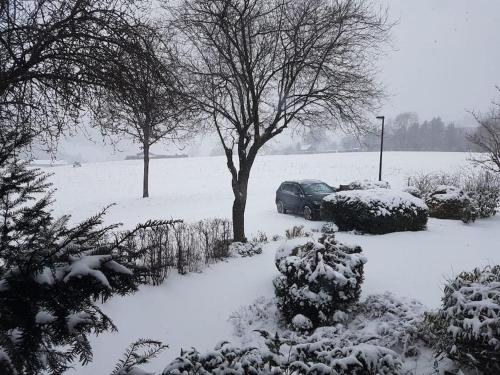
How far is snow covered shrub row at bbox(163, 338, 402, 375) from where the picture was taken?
2.20m

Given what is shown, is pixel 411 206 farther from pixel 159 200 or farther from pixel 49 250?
pixel 159 200

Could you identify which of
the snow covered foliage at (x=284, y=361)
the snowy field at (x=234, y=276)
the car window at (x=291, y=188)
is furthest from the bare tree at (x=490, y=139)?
the snow covered foliage at (x=284, y=361)

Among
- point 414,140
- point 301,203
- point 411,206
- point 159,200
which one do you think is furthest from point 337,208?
point 414,140

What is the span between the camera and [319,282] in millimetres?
5715

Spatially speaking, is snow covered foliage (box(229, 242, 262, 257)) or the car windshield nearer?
snow covered foliage (box(229, 242, 262, 257))

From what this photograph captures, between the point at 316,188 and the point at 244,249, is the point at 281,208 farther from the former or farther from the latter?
the point at 244,249

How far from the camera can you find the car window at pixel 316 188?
623 inches

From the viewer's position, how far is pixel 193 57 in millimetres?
10453

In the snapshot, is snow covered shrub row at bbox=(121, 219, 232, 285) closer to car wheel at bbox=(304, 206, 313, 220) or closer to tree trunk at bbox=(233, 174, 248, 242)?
tree trunk at bbox=(233, 174, 248, 242)

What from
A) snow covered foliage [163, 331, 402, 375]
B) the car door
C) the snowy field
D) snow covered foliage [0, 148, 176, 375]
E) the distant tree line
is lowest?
the snowy field

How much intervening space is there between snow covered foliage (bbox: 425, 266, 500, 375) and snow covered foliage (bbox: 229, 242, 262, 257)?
567 centimetres

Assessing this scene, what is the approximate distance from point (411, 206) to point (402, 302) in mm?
6235

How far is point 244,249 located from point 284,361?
23.4ft

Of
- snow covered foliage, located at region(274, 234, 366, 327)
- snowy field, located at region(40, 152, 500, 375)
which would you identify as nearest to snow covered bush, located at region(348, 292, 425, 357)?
snow covered foliage, located at region(274, 234, 366, 327)
